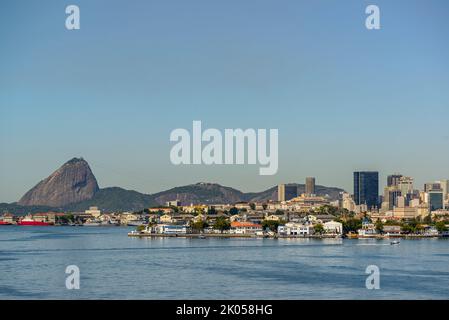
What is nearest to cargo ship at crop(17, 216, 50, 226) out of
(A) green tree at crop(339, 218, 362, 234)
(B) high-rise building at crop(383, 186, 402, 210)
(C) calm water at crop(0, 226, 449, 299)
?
(B) high-rise building at crop(383, 186, 402, 210)

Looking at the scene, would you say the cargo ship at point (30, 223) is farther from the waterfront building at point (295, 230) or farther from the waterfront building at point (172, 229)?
the waterfront building at point (295, 230)

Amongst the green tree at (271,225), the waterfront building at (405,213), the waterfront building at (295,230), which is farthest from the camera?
the waterfront building at (405,213)

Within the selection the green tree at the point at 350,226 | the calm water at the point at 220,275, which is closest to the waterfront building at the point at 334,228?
the green tree at the point at 350,226

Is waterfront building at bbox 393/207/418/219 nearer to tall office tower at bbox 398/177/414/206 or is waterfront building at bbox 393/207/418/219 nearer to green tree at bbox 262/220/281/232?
tall office tower at bbox 398/177/414/206

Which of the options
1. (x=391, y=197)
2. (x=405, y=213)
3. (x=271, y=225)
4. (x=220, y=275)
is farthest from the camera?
(x=391, y=197)
